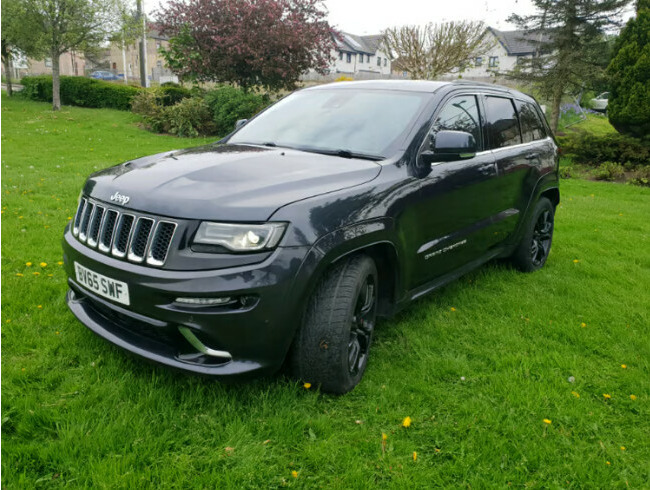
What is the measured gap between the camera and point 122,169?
2922mm

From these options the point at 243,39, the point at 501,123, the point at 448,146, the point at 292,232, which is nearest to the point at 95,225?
the point at 292,232

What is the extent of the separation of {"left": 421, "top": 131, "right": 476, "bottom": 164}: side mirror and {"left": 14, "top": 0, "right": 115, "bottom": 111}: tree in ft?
58.4

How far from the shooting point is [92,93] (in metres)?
20.6

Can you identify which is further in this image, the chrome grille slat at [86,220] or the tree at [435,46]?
the tree at [435,46]

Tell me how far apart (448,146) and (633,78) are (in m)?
10.6

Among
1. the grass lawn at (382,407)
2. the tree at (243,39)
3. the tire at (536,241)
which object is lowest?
the grass lawn at (382,407)

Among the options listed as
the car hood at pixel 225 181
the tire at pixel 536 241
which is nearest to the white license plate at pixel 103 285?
the car hood at pixel 225 181

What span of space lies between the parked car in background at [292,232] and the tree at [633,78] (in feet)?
30.8

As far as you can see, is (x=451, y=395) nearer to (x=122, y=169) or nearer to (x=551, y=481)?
(x=551, y=481)

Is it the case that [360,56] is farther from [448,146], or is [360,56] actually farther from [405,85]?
[448,146]

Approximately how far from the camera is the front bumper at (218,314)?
7.36 feet

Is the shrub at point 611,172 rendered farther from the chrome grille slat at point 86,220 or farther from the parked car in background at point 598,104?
the parked car in background at point 598,104

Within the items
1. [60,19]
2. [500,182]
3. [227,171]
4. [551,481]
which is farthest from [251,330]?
[60,19]

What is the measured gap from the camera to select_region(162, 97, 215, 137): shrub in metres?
14.7
